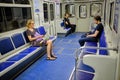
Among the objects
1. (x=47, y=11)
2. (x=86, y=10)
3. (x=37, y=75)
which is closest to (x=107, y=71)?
(x=37, y=75)

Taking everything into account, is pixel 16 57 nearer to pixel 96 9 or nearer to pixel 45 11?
pixel 45 11

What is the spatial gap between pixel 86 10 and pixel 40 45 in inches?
214

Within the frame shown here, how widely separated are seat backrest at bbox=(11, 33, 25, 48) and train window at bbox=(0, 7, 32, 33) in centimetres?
26

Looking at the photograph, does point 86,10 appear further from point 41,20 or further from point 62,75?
point 62,75

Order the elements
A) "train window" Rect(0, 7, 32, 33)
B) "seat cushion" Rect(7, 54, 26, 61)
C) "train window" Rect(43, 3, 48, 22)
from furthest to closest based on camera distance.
A: "train window" Rect(43, 3, 48, 22), "train window" Rect(0, 7, 32, 33), "seat cushion" Rect(7, 54, 26, 61)

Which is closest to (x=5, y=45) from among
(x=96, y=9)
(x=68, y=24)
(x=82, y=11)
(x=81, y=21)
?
(x=68, y=24)

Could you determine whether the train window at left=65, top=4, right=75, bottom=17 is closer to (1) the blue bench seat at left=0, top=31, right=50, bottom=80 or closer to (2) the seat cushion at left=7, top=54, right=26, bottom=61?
(1) the blue bench seat at left=0, top=31, right=50, bottom=80

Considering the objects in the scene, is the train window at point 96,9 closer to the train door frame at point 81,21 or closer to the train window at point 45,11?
the train door frame at point 81,21

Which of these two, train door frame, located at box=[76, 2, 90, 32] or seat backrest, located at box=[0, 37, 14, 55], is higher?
train door frame, located at box=[76, 2, 90, 32]

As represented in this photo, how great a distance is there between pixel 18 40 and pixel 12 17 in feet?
2.40

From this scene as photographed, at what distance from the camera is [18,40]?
4.00 m

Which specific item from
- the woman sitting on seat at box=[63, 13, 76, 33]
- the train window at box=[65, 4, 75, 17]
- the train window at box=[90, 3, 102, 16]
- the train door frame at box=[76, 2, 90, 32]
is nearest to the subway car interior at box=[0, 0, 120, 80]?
the woman sitting on seat at box=[63, 13, 76, 33]

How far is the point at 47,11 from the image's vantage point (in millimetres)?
6668

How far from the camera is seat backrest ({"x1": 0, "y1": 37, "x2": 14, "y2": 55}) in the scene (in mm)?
3301
